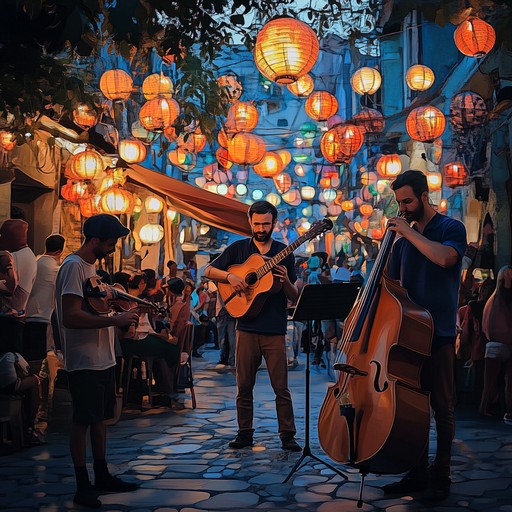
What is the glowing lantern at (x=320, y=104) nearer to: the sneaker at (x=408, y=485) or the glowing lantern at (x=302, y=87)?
the glowing lantern at (x=302, y=87)

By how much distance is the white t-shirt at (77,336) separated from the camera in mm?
5562

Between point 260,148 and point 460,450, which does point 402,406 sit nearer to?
point 460,450

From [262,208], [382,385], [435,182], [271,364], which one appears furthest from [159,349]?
[435,182]

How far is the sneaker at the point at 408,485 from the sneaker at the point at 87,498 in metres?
2.00

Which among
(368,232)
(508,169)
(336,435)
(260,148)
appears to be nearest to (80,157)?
(260,148)

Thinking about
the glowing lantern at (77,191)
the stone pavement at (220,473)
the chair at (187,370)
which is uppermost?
the glowing lantern at (77,191)

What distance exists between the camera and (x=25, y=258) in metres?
8.29

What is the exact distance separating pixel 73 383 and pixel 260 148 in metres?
9.12

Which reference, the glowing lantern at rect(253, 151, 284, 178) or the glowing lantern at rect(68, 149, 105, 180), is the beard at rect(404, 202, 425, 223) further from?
the glowing lantern at rect(253, 151, 284, 178)

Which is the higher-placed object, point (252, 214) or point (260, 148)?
point (260, 148)

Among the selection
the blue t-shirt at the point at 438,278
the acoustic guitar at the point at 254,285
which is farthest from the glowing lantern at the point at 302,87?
the blue t-shirt at the point at 438,278

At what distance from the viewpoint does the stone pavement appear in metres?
5.57

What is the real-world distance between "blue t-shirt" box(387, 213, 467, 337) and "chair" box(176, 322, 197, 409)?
17.1 feet

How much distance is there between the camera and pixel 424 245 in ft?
18.0
